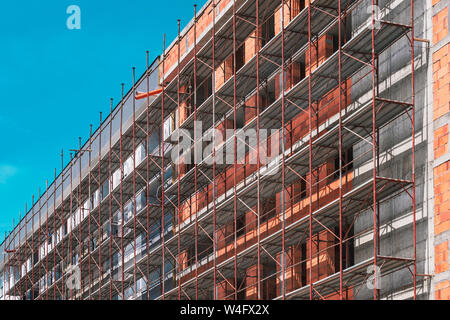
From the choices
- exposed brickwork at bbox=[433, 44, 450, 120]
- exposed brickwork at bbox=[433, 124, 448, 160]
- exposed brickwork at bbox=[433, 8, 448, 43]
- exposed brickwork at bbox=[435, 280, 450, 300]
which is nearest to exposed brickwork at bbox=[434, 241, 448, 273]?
exposed brickwork at bbox=[435, 280, 450, 300]

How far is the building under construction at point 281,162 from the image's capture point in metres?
27.9

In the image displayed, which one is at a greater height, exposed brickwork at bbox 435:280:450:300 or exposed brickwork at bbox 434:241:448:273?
exposed brickwork at bbox 434:241:448:273

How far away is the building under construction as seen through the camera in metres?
27.9

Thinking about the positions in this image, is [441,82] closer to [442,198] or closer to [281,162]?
[442,198]

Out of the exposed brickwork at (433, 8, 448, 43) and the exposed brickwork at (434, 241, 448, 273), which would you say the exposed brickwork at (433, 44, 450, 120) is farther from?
the exposed brickwork at (434, 241, 448, 273)

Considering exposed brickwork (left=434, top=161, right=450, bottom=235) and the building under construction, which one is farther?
the building under construction

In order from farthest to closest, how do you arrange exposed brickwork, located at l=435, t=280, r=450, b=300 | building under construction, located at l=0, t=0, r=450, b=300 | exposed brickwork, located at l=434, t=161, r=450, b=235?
1. building under construction, located at l=0, t=0, r=450, b=300
2. exposed brickwork, located at l=434, t=161, r=450, b=235
3. exposed brickwork, located at l=435, t=280, r=450, b=300

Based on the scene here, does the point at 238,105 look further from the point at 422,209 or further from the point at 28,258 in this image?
the point at 28,258

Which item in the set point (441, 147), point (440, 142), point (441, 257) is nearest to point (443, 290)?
point (441, 257)

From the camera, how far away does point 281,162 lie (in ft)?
110

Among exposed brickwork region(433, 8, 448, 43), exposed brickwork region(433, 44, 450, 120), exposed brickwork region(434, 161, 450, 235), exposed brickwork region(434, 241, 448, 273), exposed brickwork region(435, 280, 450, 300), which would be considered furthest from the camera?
exposed brickwork region(433, 8, 448, 43)

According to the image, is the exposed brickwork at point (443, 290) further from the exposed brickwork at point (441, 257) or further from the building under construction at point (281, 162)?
the exposed brickwork at point (441, 257)
